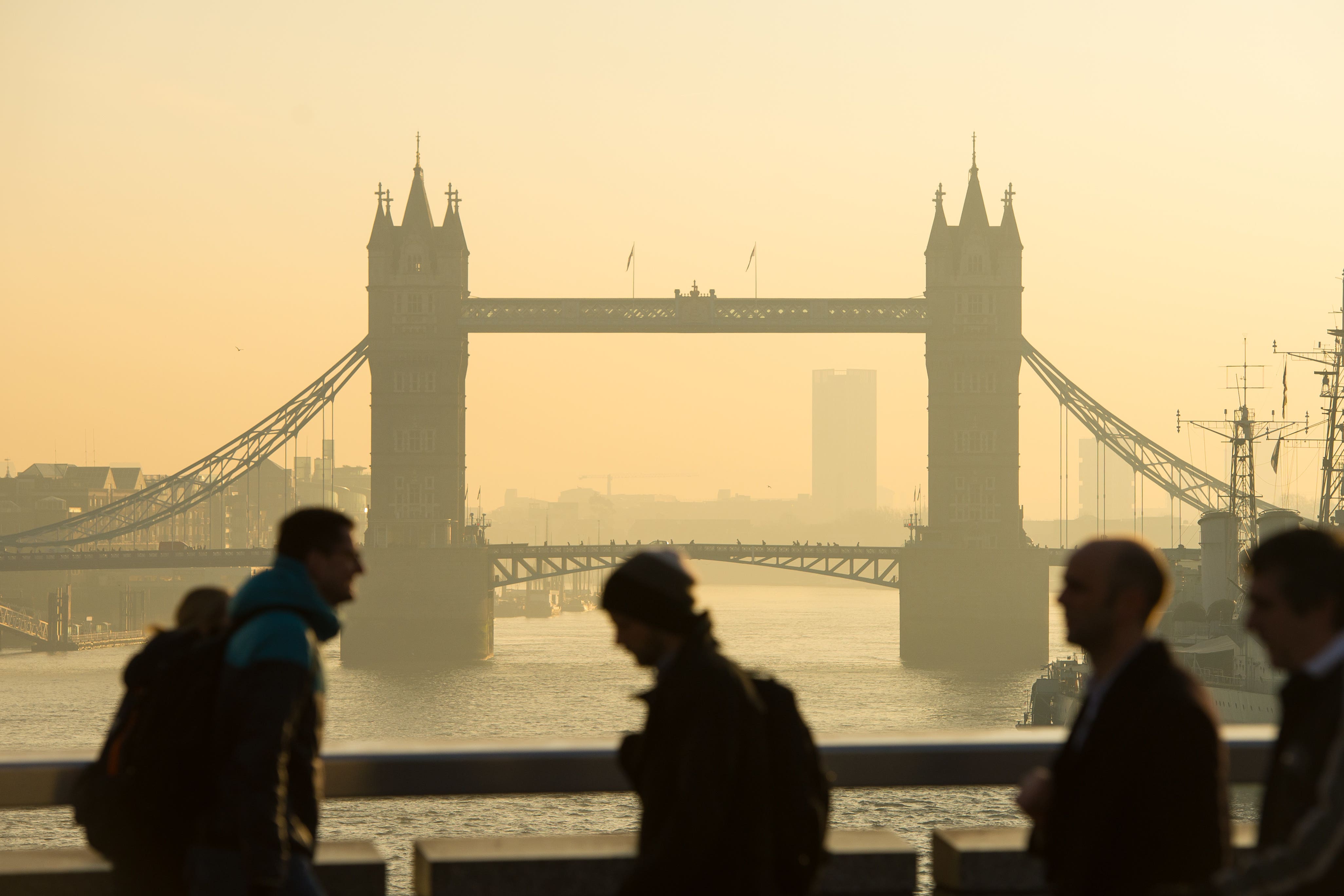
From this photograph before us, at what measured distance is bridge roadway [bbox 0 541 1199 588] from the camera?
54812 millimetres

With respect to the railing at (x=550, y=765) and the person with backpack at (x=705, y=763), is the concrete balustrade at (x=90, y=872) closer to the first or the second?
the railing at (x=550, y=765)

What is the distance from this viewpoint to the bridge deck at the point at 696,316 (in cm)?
5797

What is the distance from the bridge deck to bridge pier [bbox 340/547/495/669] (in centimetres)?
853

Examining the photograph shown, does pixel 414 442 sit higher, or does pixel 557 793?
pixel 414 442

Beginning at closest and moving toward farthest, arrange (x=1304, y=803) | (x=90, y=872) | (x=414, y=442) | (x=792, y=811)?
1. (x=1304, y=803)
2. (x=792, y=811)
3. (x=90, y=872)
4. (x=414, y=442)

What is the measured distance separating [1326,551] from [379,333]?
192 feet

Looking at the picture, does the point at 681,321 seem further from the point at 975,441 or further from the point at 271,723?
the point at 271,723

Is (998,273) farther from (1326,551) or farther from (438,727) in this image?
(1326,551)

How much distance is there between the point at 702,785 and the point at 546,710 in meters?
37.9

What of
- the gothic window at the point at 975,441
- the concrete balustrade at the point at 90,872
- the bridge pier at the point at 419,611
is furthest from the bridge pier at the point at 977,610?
the concrete balustrade at the point at 90,872

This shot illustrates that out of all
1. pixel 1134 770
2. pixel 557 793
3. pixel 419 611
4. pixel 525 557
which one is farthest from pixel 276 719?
pixel 525 557

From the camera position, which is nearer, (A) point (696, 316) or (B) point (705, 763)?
Result: (B) point (705, 763)

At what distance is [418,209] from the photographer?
60.8m

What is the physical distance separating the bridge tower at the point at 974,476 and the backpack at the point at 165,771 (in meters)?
54.5
